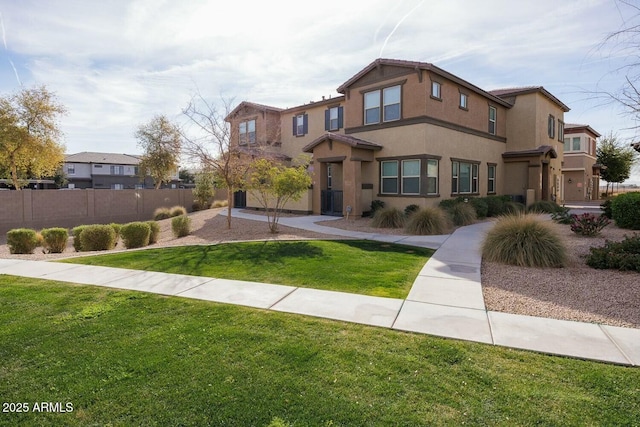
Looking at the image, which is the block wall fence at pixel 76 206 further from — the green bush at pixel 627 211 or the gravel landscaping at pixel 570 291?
the green bush at pixel 627 211

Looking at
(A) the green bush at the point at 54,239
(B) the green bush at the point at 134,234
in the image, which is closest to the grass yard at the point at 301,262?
(B) the green bush at the point at 134,234

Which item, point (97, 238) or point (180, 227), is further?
point (180, 227)

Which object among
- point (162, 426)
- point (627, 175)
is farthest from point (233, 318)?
point (627, 175)

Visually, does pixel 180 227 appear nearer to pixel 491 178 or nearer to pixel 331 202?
pixel 331 202

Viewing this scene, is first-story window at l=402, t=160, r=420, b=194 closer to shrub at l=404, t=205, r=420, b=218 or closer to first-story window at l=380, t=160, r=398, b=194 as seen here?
first-story window at l=380, t=160, r=398, b=194

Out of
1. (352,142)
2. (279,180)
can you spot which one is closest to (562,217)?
(352,142)

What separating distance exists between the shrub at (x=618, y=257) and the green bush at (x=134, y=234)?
524 inches

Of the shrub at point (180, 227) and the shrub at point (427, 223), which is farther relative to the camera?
the shrub at point (180, 227)

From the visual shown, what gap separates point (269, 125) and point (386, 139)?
35.9ft

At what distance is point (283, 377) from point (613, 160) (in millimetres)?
48483

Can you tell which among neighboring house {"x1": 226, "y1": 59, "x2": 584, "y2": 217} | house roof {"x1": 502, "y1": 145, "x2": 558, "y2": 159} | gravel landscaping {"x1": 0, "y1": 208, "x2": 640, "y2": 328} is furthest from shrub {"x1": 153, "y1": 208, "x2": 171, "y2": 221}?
house roof {"x1": 502, "y1": 145, "x2": 558, "y2": 159}

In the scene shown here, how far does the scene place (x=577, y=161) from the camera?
35500 mm

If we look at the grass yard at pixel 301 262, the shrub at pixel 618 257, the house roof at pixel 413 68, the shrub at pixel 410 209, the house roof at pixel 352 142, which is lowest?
the grass yard at pixel 301 262

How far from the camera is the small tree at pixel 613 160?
39562 mm
